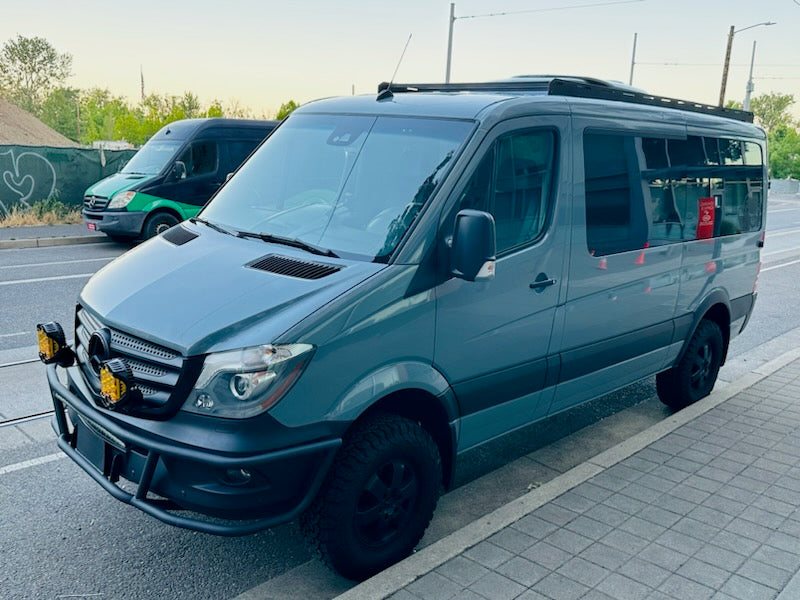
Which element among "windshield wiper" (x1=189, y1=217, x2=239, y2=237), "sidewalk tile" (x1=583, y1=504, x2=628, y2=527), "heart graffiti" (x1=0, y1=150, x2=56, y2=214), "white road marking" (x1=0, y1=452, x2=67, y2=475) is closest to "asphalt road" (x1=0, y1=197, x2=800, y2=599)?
"white road marking" (x1=0, y1=452, x2=67, y2=475)

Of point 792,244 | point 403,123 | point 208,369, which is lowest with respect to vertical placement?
point 792,244

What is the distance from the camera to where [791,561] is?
12.1 feet

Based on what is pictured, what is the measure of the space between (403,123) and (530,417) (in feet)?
5.86

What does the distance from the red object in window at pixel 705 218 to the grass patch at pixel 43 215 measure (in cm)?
1605

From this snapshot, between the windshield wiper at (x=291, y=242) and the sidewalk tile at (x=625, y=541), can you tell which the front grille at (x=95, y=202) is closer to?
the windshield wiper at (x=291, y=242)

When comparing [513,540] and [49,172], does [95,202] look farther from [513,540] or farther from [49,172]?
[513,540]

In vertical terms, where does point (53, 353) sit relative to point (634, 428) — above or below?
above

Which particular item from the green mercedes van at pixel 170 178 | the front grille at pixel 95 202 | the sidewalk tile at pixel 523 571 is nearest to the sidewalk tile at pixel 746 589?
the sidewalk tile at pixel 523 571

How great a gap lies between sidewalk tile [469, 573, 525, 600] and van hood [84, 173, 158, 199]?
12.2 m

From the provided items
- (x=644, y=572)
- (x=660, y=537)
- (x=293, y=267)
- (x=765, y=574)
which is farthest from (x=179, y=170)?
(x=765, y=574)

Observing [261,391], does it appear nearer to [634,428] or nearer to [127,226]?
[634,428]

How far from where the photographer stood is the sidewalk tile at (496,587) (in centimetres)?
327

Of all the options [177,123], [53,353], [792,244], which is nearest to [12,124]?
[177,123]

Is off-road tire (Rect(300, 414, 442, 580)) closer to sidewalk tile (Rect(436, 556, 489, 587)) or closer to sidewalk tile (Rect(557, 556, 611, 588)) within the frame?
sidewalk tile (Rect(436, 556, 489, 587))
